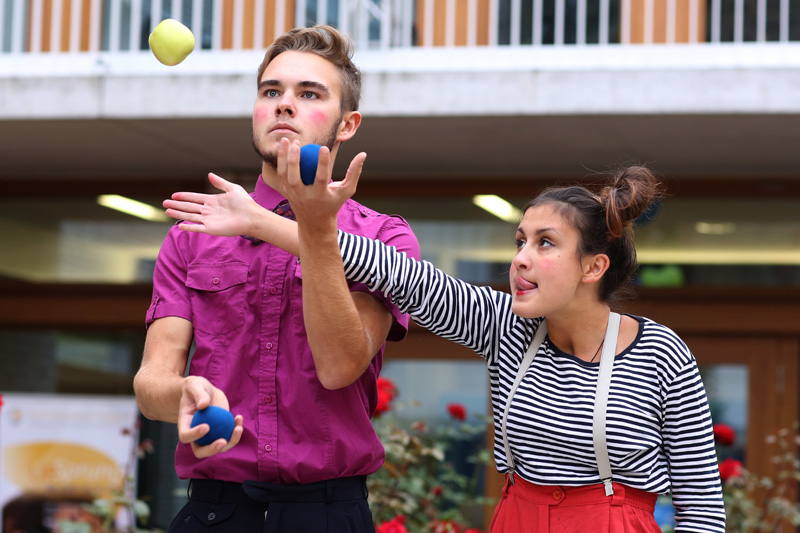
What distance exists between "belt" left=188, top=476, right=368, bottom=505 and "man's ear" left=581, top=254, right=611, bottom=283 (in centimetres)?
65

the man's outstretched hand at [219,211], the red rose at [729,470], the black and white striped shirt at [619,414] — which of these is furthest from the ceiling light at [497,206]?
the man's outstretched hand at [219,211]

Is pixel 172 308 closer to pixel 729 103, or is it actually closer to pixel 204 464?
pixel 204 464

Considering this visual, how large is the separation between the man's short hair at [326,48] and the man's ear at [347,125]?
0.06 feet

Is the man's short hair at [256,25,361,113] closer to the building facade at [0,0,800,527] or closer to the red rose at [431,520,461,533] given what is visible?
the red rose at [431,520,461,533]

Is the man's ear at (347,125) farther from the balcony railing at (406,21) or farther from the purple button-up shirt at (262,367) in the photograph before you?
the balcony railing at (406,21)

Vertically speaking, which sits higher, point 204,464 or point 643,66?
point 643,66

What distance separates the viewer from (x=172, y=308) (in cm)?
206

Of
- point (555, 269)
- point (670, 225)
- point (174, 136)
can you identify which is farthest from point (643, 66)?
point (555, 269)

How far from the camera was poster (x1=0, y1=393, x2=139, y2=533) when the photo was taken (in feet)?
19.9

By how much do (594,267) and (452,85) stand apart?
2.76m

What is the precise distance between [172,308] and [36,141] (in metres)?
4.00

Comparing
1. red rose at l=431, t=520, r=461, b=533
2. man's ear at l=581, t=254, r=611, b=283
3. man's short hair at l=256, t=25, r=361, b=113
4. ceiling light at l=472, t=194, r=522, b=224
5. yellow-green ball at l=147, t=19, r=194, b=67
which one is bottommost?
red rose at l=431, t=520, r=461, b=533

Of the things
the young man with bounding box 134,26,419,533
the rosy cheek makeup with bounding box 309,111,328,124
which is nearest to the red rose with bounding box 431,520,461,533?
the young man with bounding box 134,26,419,533

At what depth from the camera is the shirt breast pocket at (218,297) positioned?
6.71 feet
